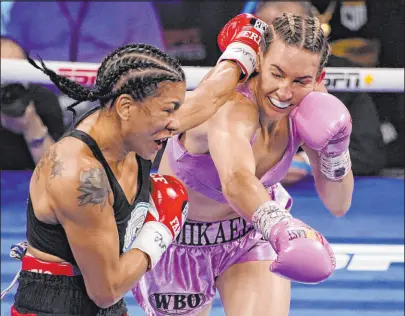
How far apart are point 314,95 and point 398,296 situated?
1.47m

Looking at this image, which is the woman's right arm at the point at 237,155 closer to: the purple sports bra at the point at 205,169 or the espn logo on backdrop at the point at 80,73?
the purple sports bra at the point at 205,169

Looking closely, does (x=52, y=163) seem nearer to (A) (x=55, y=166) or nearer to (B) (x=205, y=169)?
(A) (x=55, y=166)

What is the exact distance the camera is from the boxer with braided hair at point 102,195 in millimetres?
1784

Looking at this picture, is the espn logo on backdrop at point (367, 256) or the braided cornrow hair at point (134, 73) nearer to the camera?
the braided cornrow hair at point (134, 73)

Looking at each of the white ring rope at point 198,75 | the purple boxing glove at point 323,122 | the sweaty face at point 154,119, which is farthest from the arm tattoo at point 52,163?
the white ring rope at point 198,75

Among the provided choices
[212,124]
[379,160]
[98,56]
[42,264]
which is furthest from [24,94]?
[42,264]

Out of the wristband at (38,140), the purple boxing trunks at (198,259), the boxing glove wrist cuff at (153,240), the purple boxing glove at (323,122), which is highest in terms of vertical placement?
the purple boxing glove at (323,122)

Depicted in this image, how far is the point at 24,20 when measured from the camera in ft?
15.4

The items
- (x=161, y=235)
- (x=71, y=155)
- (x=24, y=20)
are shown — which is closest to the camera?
(x=71, y=155)

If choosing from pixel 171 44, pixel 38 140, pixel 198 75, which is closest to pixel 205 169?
pixel 198 75

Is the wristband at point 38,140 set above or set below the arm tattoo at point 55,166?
below

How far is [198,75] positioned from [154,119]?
205cm

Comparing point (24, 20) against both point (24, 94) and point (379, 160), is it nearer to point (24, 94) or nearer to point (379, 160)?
point (24, 94)

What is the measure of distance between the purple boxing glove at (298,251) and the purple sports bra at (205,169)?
1.84ft
